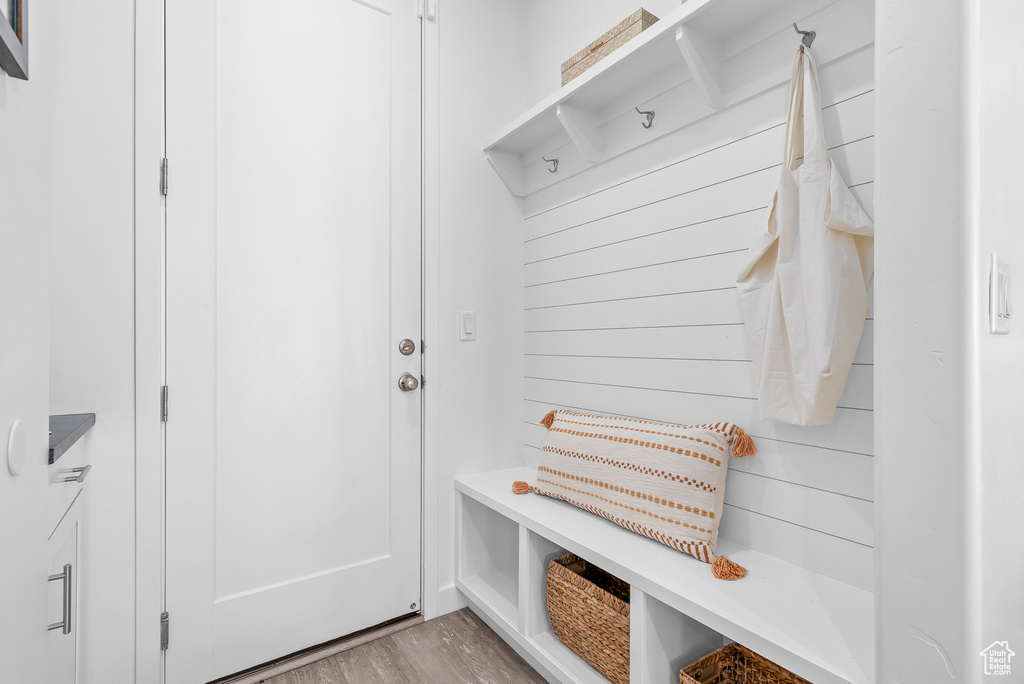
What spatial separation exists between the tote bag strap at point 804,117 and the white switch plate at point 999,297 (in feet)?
1.46

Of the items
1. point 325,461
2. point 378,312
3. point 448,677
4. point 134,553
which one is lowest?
point 448,677

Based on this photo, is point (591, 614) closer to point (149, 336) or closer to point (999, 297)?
point (999, 297)

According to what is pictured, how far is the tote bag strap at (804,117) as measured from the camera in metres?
1.16

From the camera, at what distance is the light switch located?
204 centimetres

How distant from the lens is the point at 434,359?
197cm

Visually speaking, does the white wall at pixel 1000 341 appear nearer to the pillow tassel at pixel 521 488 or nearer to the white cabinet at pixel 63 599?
the pillow tassel at pixel 521 488

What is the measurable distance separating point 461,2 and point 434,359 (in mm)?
1388

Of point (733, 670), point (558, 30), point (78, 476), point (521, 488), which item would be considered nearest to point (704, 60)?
point (558, 30)

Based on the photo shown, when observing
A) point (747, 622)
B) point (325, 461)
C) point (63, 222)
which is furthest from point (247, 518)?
point (747, 622)

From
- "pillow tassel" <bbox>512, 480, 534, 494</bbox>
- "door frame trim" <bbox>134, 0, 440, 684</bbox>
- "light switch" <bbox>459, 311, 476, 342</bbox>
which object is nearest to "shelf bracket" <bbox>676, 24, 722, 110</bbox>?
"light switch" <bbox>459, 311, 476, 342</bbox>

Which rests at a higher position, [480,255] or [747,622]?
[480,255]

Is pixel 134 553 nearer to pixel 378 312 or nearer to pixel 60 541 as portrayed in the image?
pixel 60 541

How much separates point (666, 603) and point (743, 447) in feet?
1.41

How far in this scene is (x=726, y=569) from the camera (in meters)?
1.21
